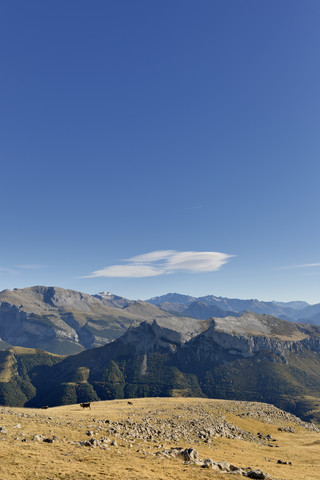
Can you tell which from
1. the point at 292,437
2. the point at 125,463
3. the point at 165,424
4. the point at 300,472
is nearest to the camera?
the point at 125,463

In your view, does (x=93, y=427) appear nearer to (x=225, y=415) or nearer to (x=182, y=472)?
(x=182, y=472)

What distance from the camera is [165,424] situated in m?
59.6

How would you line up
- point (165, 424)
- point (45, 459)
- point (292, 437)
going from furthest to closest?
point (292, 437) → point (165, 424) → point (45, 459)

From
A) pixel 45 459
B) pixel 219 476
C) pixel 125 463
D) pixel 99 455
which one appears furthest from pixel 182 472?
pixel 45 459

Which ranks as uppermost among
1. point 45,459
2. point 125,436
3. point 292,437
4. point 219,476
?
point 45,459

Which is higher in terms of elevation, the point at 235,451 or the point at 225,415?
the point at 235,451

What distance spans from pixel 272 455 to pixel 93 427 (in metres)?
34.3

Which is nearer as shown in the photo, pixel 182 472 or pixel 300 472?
pixel 182 472

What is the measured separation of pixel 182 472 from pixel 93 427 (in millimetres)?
21718

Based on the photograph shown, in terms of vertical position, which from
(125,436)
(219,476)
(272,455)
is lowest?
(272,455)

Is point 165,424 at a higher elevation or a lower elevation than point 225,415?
higher

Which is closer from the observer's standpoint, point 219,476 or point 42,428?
point 219,476

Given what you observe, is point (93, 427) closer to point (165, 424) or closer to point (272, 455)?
point (165, 424)

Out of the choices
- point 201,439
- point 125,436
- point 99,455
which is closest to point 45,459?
point 99,455
